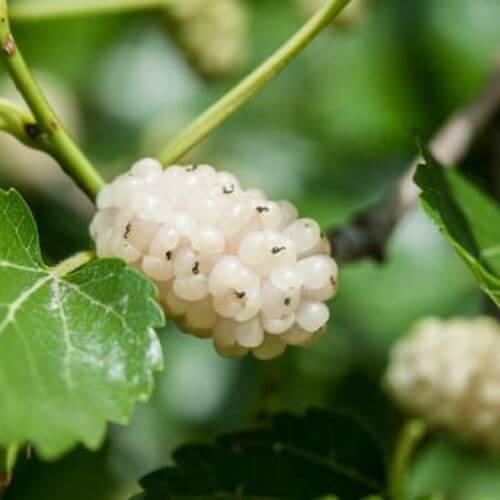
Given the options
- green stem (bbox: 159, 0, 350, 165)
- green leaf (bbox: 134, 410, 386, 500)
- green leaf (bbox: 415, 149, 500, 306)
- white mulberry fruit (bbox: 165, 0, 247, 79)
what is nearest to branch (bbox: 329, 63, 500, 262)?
green leaf (bbox: 415, 149, 500, 306)

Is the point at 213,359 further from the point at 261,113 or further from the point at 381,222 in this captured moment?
the point at 381,222

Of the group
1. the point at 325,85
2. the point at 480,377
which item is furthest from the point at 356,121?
the point at 480,377

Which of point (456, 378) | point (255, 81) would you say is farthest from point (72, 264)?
point (456, 378)

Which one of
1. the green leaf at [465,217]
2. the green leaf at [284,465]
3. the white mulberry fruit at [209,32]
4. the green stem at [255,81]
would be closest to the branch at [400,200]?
the green leaf at [465,217]

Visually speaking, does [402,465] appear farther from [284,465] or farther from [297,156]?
[297,156]

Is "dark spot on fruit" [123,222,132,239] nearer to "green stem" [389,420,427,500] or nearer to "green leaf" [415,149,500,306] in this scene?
"green leaf" [415,149,500,306]

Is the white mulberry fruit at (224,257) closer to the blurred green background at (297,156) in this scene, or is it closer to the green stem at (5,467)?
the green stem at (5,467)
